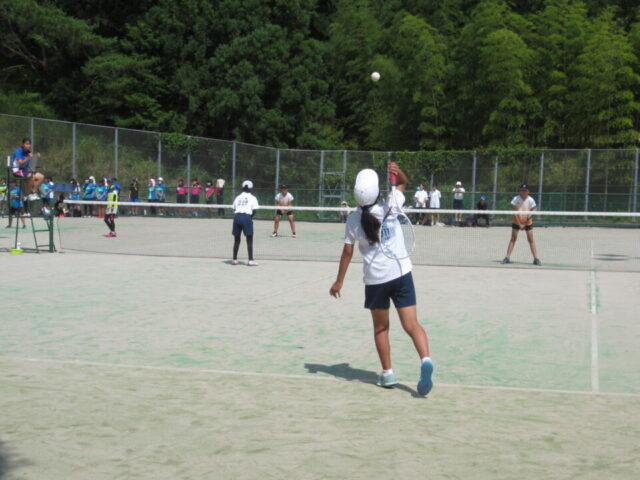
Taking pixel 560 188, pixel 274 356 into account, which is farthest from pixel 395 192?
pixel 560 188

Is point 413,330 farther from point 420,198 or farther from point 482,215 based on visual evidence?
point 420,198

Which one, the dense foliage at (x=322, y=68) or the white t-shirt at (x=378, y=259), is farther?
the dense foliage at (x=322, y=68)

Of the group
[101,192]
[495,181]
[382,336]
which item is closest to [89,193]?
[101,192]

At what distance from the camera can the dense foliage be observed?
3925 cm

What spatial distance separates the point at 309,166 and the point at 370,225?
103 feet

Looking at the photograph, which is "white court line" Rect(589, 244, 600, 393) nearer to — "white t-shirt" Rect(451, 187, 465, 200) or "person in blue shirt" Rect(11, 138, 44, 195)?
"person in blue shirt" Rect(11, 138, 44, 195)

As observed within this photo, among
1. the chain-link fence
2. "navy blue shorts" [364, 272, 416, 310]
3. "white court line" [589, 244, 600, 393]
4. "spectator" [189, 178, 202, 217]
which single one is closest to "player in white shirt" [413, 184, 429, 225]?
the chain-link fence

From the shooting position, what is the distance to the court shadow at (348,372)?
6.68m

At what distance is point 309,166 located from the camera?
123ft

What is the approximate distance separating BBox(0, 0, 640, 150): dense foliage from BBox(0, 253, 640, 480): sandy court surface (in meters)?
29.0

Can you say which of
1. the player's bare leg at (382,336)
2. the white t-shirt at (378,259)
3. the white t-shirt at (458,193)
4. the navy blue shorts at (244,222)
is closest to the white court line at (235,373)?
the player's bare leg at (382,336)

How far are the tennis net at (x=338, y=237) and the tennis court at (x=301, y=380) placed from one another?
4.04 m

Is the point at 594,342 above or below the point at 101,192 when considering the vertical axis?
below

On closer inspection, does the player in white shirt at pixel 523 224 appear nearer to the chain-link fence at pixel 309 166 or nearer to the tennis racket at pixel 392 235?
the tennis racket at pixel 392 235
